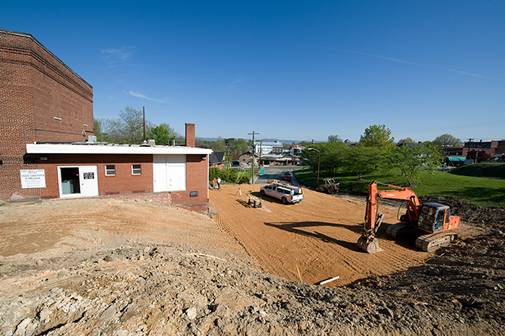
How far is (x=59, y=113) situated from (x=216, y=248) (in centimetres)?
1765

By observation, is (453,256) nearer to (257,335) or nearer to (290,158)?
(257,335)

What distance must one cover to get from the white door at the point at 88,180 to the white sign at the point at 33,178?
181 centimetres

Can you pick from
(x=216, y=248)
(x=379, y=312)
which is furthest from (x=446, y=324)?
(x=216, y=248)

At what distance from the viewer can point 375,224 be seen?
46.7 feet

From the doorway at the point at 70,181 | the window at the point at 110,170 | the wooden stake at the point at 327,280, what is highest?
the window at the point at 110,170

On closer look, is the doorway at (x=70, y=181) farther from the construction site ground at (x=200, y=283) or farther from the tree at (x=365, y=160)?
the tree at (x=365, y=160)

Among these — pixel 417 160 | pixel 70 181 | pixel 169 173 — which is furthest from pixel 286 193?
pixel 70 181

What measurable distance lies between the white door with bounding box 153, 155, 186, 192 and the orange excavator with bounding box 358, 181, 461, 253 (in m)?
12.0

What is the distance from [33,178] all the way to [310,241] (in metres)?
16.2

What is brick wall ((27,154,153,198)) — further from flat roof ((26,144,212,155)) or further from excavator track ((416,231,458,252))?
excavator track ((416,231,458,252))

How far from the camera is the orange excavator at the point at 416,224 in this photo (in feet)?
43.2

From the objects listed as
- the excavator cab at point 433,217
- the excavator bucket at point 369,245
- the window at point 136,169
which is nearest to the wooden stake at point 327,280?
the excavator bucket at point 369,245

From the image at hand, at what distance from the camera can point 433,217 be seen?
13.6 metres

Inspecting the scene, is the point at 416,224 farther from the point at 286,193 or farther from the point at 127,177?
the point at 127,177
